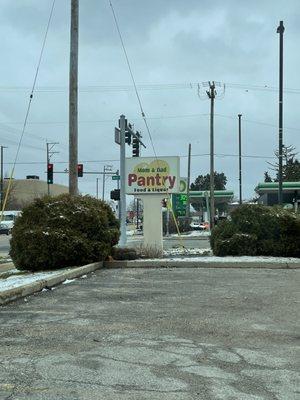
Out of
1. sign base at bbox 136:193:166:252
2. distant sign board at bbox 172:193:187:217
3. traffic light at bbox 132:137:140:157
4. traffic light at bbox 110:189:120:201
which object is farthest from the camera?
distant sign board at bbox 172:193:187:217

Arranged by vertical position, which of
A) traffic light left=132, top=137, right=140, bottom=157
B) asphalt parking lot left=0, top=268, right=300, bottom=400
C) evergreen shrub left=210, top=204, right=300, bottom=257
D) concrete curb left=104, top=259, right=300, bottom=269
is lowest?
asphalt parking lot left=0, top=268, right=300, bottom=400

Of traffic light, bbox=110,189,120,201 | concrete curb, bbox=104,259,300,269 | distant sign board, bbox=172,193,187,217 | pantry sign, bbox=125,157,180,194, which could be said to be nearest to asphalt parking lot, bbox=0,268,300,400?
concrete curb, bbox=104,259,300,269

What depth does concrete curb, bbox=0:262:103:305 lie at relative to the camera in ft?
31.8

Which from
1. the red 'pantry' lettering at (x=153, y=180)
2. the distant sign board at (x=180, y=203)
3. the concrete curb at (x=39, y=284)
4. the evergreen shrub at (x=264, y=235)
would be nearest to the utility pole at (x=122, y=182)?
the red 'pantry' lettering at (x=153, y=180)

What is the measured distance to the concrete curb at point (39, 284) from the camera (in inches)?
381

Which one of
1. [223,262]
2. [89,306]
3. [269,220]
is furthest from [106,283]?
[269,220]

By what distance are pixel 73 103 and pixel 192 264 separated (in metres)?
7.41

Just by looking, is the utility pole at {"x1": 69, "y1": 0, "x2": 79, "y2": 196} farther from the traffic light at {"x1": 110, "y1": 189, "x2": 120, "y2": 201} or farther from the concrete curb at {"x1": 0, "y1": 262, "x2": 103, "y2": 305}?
the concrete curb at {"x1": 0, "y1": 262, "x2": 103, "y2": 305}

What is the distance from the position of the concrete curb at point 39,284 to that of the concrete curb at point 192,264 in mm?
1358

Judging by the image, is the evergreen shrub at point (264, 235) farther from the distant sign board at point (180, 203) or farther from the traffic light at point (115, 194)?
the distant sign board at point (180, 203)

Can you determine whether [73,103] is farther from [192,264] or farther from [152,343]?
[152,343]

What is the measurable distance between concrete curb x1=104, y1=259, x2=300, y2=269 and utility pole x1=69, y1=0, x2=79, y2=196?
12.9 ft

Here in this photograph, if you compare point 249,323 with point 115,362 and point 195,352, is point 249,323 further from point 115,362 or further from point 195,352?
point 115,362

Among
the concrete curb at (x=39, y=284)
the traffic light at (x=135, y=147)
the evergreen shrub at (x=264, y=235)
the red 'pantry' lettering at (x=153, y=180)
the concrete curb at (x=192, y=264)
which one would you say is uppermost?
the traffic light at (x=135, y=147)
